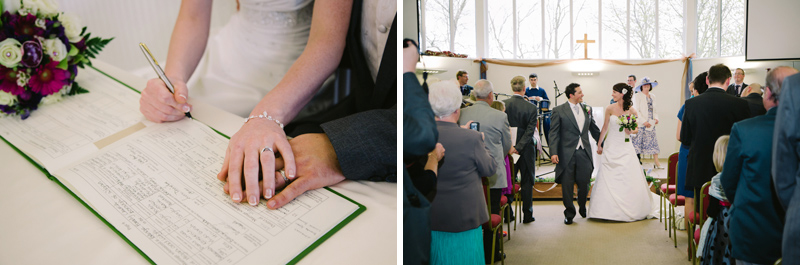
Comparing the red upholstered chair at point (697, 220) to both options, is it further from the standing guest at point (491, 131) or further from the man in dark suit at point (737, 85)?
the standing guest at point (491, 131)

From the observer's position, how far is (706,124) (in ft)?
1.88

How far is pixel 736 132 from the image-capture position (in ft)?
1.71

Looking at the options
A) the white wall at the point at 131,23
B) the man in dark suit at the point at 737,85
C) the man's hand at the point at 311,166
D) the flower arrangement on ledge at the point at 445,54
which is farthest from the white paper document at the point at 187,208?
the white wall at the point at 131,23

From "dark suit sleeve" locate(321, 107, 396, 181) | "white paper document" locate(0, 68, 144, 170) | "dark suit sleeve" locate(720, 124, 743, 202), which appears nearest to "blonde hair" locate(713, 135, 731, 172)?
"dark suit sleeve" locate(720, 124, 743, 202)

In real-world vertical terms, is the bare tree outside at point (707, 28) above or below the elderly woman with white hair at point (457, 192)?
above

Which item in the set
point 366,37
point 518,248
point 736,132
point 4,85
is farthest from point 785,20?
point 4,85

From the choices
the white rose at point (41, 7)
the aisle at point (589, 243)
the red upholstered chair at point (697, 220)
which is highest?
the white rose at point (41, 7)

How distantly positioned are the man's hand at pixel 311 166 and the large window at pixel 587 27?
365mm

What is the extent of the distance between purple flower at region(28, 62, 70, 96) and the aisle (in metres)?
1.31

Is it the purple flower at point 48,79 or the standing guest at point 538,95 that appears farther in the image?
the purple flower at point 48,79

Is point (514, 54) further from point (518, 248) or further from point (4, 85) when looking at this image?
point (4, 85)

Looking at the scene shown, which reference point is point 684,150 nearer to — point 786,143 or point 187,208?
point 786,143

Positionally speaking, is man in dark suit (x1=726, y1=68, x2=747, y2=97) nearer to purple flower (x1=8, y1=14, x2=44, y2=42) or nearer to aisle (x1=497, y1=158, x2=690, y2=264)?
aisle (x1=497, y1=158, x2=690, y2=264)

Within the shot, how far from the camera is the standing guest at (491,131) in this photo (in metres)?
0.53
